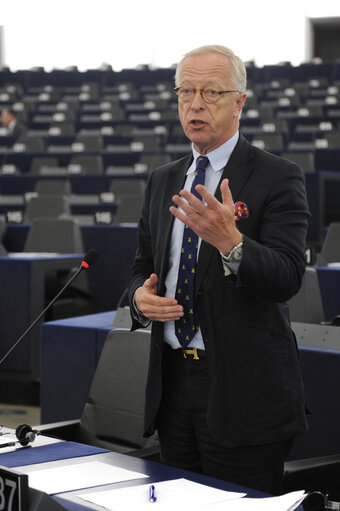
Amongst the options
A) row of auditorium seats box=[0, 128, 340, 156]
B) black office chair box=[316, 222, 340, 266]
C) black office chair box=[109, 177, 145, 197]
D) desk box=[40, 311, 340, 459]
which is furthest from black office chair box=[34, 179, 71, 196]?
desk box=[40, 311, 340, 459]

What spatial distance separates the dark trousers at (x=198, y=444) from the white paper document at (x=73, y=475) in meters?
0.15

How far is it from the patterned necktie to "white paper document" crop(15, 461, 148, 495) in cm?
28

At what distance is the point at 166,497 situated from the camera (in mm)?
1351

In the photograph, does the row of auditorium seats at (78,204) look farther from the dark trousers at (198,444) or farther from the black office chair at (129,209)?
the dark trousers at (198,444)

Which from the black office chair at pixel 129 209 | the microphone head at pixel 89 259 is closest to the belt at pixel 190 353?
the microphone head at pixel 89 259

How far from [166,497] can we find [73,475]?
233 millimetres

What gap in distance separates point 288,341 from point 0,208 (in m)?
5.64

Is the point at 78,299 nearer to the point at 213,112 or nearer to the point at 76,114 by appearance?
the point at 213,112

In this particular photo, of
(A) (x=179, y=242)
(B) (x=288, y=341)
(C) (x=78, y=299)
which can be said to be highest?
(A) (x=179, y=242)

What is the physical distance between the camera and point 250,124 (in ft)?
33.4

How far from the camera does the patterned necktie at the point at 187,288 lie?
158cm

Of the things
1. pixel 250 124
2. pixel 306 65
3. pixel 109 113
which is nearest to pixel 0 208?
pixel 250 124

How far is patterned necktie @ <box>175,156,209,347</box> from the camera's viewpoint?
158 centimetres

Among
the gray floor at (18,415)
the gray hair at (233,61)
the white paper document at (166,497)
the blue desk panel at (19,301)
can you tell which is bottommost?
the gray floor at (18,415)
